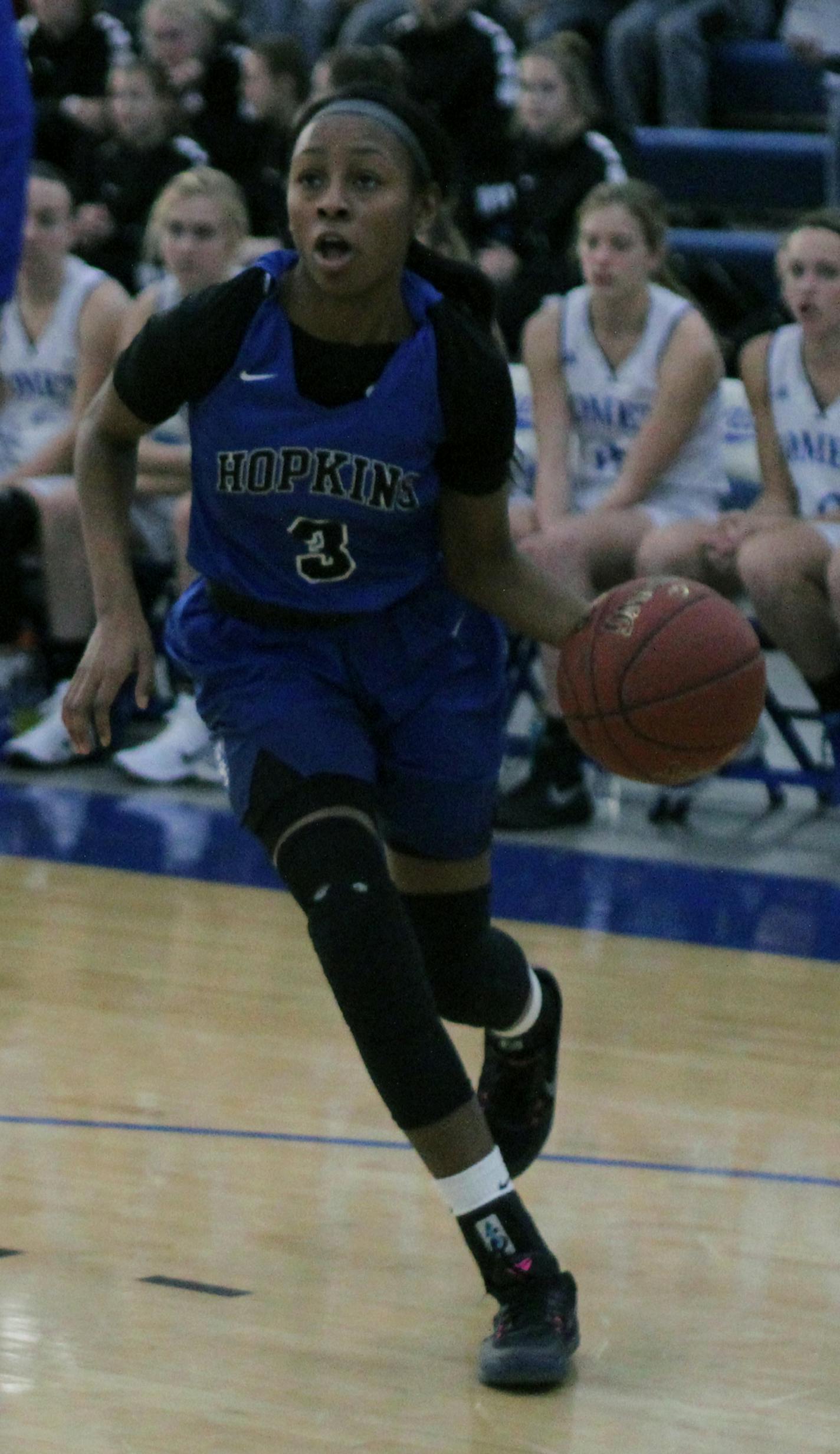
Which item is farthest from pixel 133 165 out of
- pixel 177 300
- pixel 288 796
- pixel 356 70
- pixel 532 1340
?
pixel 532 1340

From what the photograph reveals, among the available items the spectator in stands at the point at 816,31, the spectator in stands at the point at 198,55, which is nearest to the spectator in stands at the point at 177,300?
the spectator in stands at the point at 198,55

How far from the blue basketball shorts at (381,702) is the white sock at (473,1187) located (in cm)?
49

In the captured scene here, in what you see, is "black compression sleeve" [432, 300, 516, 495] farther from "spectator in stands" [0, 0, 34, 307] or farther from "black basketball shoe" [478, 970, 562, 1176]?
"black basketball shoe" [478, 970, 562, 1176]

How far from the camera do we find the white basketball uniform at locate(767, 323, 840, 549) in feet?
20.5

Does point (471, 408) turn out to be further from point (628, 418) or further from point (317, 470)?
point (628, 418)

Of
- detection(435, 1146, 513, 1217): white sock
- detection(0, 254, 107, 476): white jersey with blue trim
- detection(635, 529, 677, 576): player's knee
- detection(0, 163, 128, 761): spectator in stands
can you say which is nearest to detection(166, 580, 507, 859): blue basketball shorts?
detection(435, 1146, 513, 1217): white sock

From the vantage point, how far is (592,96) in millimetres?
8094

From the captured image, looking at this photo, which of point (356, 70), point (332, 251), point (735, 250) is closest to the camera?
point (332, 251)

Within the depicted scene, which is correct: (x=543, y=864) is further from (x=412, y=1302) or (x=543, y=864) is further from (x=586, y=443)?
(x=412, y=1302)

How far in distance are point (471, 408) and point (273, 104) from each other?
5.97 meters

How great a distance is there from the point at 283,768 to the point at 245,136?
6480 mm

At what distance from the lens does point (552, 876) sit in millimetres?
5848

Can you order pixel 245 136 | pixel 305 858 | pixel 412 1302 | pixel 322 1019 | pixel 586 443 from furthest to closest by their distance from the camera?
pixel 245 136 < pixel 586 443 < pixel 322 1019 < pixel 412 1302 < pixel 305 858

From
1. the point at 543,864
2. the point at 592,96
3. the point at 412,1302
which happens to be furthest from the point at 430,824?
the point at 592,96
